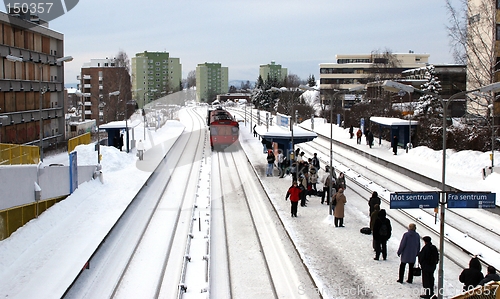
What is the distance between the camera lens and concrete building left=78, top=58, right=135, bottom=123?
73.1 metres

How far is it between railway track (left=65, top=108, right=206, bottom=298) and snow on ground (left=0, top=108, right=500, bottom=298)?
70 cm

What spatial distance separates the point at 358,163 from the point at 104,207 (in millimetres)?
17693

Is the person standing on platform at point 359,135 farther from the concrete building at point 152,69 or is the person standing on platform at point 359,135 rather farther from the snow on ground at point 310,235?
the concrete building at point 152,69

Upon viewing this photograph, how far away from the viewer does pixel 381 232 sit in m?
13.3

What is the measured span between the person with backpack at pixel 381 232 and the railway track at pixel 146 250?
5.15 meters

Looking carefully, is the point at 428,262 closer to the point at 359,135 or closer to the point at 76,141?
the point at 76,141

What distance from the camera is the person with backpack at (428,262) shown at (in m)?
11.0

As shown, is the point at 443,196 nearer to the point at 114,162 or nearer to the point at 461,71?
the point at 114,162

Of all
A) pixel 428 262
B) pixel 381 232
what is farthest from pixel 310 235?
pixel 428 262

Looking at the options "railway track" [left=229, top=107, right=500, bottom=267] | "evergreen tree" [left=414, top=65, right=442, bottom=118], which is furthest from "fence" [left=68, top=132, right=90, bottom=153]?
"evergreen tree" [left=414, top=65, right=442, bottom=118]

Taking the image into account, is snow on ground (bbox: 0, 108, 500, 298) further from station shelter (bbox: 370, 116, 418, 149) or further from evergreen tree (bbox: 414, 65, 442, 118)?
evergreen tree (bbox: 414, 65, 442, 118)

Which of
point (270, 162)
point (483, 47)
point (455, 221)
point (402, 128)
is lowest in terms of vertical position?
point (455, 221)

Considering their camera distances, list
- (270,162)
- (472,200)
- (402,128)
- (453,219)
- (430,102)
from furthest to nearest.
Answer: (430,102) < (402,128) < (270,162) < (453,219) < (472,200)

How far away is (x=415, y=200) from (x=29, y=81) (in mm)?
39602
